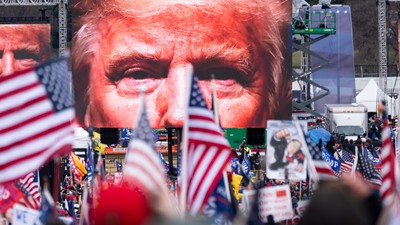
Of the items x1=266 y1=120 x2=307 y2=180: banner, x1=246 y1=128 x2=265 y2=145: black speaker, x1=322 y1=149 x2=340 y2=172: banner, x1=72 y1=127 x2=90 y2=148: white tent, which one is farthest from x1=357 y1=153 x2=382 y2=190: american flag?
x1=72 y1=127 x2=90 y2=148: white tent

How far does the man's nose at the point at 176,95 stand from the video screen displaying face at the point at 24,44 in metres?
6.90

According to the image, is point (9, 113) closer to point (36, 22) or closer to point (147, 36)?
point (147, 36)

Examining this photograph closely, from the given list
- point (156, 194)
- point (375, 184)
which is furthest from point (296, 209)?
point (156, 194)

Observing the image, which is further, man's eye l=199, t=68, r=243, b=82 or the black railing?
the black railing

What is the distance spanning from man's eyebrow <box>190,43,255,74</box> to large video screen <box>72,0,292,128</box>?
2cm

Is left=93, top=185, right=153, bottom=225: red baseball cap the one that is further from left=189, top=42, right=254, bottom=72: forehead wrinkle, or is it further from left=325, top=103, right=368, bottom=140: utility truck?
left=325, top=103, right=368, bottom=140: utility truck

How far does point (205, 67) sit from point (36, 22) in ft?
27.7

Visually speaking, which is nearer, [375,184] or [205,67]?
[375,184]

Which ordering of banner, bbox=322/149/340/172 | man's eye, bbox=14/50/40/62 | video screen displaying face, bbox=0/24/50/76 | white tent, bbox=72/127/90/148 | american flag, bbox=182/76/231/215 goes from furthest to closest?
1. man's eye, bbox=14/50/40/62
2. video screen displaying face, bbox=0/24/50/76
3. white tent, bbox=72/127/90/148
4. banner, bbox=322/149/340/172
5. american flag, bbox=182/76/231/215

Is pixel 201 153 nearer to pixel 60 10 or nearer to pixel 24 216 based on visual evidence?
pixel 24 216

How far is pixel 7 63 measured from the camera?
4034 cm

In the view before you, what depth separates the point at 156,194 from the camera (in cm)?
670

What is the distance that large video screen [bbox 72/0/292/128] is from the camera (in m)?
34.5

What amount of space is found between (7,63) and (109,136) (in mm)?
7756
